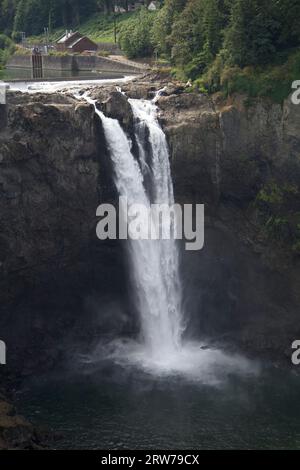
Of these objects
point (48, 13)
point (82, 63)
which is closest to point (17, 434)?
point (82, 63)

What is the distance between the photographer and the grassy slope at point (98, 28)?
107 meters

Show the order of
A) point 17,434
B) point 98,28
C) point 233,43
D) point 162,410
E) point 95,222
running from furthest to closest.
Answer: point 98,28
point 233,43
point 95,222
point 162,410
point 17,434

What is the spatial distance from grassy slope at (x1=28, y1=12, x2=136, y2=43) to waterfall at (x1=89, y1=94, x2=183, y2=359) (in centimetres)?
5383

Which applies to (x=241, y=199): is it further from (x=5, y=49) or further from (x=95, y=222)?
(x=5, y=49)

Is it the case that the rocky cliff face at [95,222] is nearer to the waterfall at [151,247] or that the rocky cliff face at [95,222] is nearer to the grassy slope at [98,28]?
the waterfall at [151,247]

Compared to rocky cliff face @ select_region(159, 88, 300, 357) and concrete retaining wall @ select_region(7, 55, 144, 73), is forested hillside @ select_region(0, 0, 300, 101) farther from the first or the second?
concrete retaining wall @ select_region(7, 55, 144, 73)

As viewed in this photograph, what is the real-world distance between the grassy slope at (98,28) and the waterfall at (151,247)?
5383 centimetres

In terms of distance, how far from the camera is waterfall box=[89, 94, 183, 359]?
51938 mm

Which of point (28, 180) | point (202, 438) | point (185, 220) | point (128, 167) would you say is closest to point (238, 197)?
point (185, 220)

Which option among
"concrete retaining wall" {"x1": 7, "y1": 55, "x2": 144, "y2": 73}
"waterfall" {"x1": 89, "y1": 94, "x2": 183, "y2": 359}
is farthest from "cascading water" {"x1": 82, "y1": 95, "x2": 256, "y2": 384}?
"concrete retaining wall" {"x1": 7, "y1": 55, "x2": 144, "y2": 73}

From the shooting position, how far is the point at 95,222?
51969 mm

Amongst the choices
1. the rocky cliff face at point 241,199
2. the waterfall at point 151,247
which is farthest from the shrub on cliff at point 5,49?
the rocky cliff face at point 241,199

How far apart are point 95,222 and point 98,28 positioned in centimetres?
6901

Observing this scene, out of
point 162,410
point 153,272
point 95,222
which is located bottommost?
point 162,410
